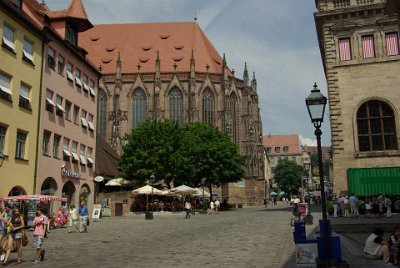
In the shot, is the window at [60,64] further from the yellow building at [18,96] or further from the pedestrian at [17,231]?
the pedestrian at [17,231]

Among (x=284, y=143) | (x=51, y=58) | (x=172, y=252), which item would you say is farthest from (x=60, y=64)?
(x=284, y=143)

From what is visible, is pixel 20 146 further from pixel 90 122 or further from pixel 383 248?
pixel 383 248

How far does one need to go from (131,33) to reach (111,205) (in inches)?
1856

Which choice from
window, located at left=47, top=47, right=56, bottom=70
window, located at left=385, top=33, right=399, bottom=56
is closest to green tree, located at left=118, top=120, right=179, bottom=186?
window, located at left=47, top=47, right=56, bottom=70

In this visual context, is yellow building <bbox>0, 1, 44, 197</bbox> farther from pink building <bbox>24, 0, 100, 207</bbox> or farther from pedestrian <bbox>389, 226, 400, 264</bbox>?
pedestrian <bbox>389, 226, 400, 264</bbox>

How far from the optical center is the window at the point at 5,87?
880 inches

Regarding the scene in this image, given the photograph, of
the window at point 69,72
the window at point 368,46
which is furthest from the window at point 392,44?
the window at point 69,72

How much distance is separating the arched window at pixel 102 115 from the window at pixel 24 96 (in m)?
42.4

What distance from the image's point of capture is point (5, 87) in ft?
74.7

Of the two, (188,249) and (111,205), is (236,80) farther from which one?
(188,249)

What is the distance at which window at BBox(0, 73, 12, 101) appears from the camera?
22.3m

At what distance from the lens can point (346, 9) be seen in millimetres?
30922

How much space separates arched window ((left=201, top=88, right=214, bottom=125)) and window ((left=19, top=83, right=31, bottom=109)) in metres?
43.2

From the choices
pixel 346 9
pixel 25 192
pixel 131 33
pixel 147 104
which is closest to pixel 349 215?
pixel 346 9
